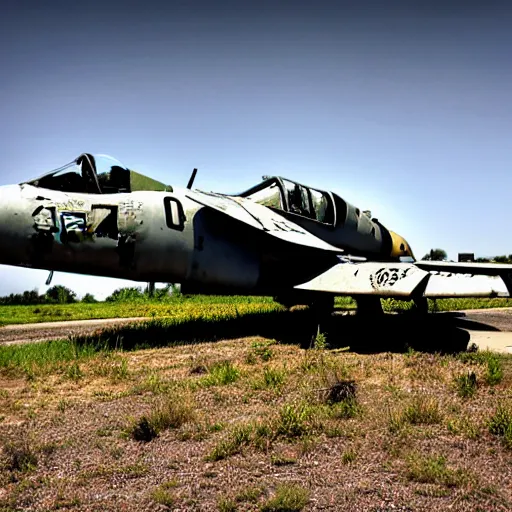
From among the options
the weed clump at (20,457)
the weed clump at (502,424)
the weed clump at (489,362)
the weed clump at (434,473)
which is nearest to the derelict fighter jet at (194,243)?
the weed clump at (489,362)

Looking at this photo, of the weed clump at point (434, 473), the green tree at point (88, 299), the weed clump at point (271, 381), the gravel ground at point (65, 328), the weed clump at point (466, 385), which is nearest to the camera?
the weed clump at point (434, 473)

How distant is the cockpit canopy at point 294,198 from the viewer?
1184 cm

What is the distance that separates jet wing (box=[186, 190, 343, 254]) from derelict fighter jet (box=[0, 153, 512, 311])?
40mm

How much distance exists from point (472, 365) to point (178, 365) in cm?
470

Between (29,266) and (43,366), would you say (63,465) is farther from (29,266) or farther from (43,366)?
(29,266)

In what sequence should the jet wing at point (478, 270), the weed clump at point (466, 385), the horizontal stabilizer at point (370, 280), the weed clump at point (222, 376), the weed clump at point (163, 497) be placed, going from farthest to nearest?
the jet wing at point (478, 270) → the horizontal stabilizer at point (370, 280) → the weed clump at point (222, 376) → the weed clump at point (466, 385) → the weed clump at point (163, 497)

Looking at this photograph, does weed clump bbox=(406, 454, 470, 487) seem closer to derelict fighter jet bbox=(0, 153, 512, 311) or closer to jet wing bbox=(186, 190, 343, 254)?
derelict fighter jet bbox=(0, 153, 512, 311)

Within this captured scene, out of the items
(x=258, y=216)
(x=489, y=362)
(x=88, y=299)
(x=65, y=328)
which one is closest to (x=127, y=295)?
(x=88, y=299)

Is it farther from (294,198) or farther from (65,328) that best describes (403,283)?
(65,328)

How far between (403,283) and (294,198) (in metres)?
4.34

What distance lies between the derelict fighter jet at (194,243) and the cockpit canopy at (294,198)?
4 centimetres

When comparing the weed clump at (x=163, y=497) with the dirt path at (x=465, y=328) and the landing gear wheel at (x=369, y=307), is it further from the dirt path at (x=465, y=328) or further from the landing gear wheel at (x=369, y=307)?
the landing gear wheel at (x=369, y=307)

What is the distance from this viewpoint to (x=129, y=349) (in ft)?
30.0

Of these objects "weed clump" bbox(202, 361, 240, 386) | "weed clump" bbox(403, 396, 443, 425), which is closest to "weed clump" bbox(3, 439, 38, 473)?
"weed clump" bbox(202, 361, 240, 386)
